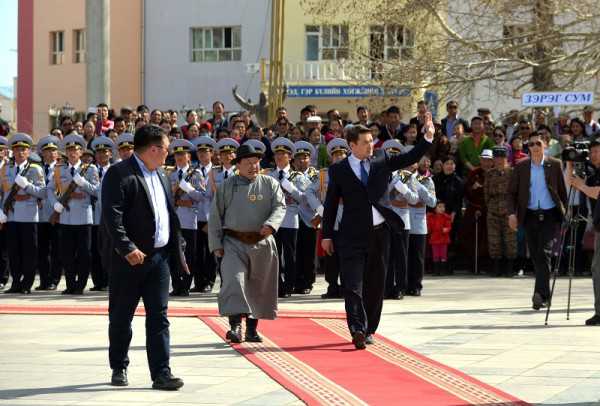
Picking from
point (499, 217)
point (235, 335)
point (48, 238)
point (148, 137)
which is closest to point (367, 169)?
point (235, 335)

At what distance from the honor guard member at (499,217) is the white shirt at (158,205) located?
11.1 meters

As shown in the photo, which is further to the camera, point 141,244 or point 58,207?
point 58,207

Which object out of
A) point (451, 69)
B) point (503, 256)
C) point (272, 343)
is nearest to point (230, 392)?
point (272, 343)

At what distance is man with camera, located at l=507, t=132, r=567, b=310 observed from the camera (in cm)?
1564

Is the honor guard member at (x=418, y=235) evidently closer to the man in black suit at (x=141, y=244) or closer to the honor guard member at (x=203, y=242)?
the honor guard member at (x=203, y=242)

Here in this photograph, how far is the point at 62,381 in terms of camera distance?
34.8 feet

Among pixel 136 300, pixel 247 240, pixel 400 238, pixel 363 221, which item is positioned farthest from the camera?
pixel 400 238

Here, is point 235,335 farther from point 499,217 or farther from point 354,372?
point 499,217

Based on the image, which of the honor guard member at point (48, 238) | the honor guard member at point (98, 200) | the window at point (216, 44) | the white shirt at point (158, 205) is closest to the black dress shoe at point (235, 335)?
the white shirt at point (158, 205)

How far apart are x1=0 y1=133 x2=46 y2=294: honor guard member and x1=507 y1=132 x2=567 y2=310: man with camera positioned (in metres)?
6.69

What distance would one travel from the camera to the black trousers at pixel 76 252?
1867 centimetres

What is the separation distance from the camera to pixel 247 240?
1309 centimetres

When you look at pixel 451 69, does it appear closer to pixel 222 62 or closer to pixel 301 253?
pixel 301 253

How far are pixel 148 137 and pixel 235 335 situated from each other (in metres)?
2.90
